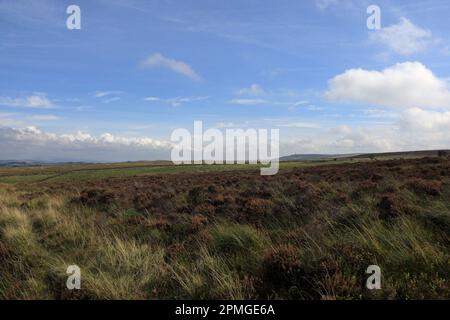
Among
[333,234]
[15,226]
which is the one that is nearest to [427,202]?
[333,234]

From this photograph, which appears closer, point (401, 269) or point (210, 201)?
point (401, 269)

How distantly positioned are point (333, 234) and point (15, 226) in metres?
8.20

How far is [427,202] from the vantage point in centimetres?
856
